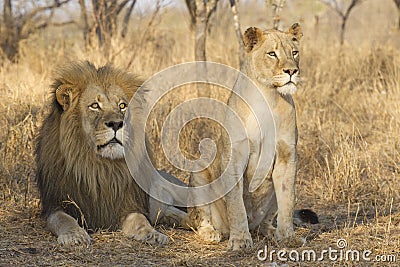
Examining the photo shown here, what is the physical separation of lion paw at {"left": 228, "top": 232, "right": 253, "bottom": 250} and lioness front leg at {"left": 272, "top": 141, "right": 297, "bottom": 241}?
18 cm

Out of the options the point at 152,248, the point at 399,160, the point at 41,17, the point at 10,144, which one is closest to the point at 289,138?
the point at 152,248

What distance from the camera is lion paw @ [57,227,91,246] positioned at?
11.2 ft

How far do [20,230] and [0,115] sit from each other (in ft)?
7.05

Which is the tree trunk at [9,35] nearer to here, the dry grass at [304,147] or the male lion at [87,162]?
the dry grass at [304,147]

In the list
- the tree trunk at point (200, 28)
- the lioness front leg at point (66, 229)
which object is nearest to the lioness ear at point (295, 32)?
the lioness front leg at point (66, 229)

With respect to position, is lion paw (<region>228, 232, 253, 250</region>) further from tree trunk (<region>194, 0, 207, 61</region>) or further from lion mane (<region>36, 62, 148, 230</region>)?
tree trunk (<region>194, 0, 207, 61</region>)

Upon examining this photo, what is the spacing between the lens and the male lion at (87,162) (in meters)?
3.65

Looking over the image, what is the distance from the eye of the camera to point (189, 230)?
4012 mm

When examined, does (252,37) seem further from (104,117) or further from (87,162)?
(87,162)

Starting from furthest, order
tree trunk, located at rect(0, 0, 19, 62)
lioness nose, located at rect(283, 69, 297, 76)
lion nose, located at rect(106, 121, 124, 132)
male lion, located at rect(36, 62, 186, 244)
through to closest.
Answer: tree trunk, located at rect(0, 0, 19, 62) < male lion, located at rect(36, 62, 186, 244) < lion nose, located at rect(106, 121, 124, 132) < lioness nose, located at rect(283, 69, 297, 76)

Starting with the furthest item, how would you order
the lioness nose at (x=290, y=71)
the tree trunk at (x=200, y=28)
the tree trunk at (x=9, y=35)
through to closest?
1. the tree trunk at (x=9, y=35)
2. the tree trunk at (x=200, y=28)
3. the lioness nose at (x=290, y=71)

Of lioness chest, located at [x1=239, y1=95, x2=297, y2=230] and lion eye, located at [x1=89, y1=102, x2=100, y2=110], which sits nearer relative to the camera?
lioness chest, located at [x1=239, y1=95, x2=297, y2=230]

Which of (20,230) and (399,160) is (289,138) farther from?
(399,160)

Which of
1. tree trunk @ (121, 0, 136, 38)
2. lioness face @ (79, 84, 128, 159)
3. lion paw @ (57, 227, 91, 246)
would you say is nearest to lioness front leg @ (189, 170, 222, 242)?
lioness face @ (79, 84, 128, 159)
